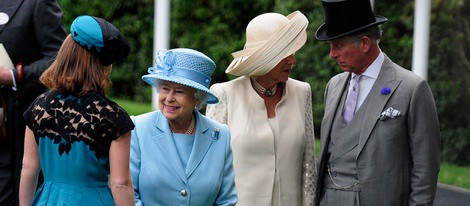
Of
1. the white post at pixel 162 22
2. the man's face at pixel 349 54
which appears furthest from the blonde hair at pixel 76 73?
the white post at pixel 162 22

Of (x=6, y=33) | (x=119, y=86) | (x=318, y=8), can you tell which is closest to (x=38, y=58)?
(x=6, y=33)

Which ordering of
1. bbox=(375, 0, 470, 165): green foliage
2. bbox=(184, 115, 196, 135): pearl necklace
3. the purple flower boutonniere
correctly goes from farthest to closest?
bbox=(375, 0, 470, 165): green foliage
the purple flower boutonniere
bbox=(184, 115, 196, 135): pearl necklace

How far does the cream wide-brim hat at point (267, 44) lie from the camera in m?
5.80

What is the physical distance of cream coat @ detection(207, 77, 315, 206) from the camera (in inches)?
231

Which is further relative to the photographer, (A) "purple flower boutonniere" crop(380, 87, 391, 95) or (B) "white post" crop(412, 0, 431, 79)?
(B) "white post" crop(412, 0, 431, 79)

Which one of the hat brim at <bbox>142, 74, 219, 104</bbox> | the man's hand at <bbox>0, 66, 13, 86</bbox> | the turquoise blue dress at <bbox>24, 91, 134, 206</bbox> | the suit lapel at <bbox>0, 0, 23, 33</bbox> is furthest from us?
the suit lapel at <bbox>0, 0, 23, 33</bbox>

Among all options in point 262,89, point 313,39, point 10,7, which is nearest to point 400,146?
point 262,89

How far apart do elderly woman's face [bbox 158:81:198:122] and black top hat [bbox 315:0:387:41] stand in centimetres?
88

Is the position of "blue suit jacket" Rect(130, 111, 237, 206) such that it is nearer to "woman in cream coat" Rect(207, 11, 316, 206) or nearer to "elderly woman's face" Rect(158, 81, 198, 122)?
"elderly woman's face" Rect(158, 81, 198, 122)

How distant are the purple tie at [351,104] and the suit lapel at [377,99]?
111 millimetres

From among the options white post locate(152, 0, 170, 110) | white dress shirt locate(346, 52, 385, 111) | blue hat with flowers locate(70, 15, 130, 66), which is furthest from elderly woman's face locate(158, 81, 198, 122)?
white post locate(152, 0, 170, 110)

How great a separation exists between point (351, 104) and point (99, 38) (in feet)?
5.13

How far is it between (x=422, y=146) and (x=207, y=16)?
10.4m

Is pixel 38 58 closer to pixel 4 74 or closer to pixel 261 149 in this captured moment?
pixel 4 74
